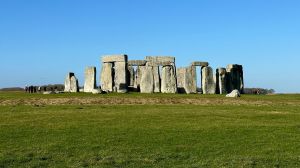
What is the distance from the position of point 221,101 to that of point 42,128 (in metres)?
15.5

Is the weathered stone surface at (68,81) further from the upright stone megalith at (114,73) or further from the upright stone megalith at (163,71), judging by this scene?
the upright stone megalith at (163,71)

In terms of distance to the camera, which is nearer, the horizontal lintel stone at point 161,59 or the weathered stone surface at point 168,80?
Result: the weathered stone surface at point 168,80

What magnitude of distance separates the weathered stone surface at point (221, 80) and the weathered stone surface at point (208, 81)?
41.7 inches

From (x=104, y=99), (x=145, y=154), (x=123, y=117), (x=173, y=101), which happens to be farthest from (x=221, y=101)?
(x=145, y=154)

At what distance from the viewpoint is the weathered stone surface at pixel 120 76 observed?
4253 centimetres

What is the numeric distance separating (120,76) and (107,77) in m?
1.29

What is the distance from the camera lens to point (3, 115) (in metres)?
21.8

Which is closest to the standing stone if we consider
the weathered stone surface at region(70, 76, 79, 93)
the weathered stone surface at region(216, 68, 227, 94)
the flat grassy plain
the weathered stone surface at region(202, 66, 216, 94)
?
the weathered stone surface at region(202, 66, 216, 94)

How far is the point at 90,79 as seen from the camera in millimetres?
43531

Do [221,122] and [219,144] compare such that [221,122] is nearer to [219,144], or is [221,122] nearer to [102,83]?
[219,144]

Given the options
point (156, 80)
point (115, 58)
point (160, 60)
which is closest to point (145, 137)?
point (156, 80)

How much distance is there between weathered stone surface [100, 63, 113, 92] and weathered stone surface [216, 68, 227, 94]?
31.2 feet

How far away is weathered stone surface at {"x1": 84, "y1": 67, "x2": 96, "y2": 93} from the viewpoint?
43.1m

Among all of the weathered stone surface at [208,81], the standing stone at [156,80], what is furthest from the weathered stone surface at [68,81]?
the weathered stone surface at [208,81]
